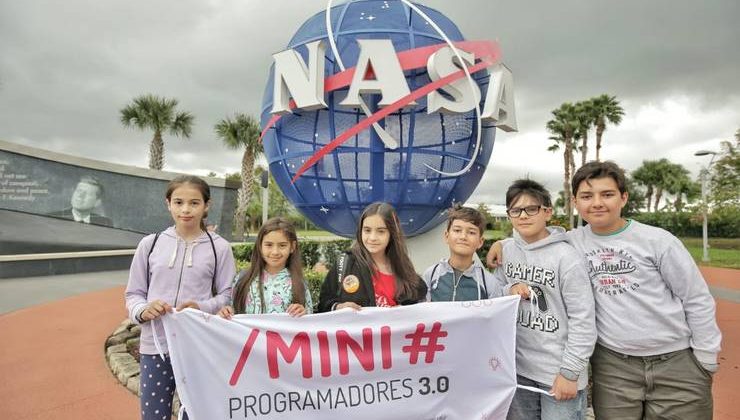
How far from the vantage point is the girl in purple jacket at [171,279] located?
7.64 feet

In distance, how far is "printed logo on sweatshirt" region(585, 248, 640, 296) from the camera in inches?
83.2

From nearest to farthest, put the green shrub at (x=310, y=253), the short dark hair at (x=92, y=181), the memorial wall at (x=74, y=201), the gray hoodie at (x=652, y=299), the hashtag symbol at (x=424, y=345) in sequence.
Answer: the gray hoodie at (x=652, y=299), the hashtag symbol at (x=424, y=345), the green shrub at (x=310, y=253), the memorial wall at (x=74, y=201), the short dark hair at (x=92, y=181)

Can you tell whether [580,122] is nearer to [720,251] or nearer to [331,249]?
[720,251]

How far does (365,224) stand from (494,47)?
413 centimetres

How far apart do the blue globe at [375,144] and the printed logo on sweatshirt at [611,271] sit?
10.5 feet

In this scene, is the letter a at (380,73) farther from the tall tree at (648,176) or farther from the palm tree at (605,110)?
the tall tree at (648,176)

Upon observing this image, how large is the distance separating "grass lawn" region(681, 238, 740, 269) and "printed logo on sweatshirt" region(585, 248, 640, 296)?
64.9 ft

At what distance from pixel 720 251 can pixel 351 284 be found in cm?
3106

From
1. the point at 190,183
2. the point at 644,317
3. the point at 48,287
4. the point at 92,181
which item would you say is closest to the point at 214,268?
the point at 190,183

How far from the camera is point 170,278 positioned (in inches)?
92.5

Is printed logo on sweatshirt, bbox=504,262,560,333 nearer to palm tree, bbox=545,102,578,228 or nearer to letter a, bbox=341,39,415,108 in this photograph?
letter a, bbox=341,39,415,108

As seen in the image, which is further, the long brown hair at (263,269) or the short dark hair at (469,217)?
the long brown hair at (263,269)

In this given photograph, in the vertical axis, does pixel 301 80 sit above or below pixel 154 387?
above

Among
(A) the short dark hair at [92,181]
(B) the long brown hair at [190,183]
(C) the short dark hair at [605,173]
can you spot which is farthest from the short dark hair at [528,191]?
(A) the short dark hair at [92,181]
